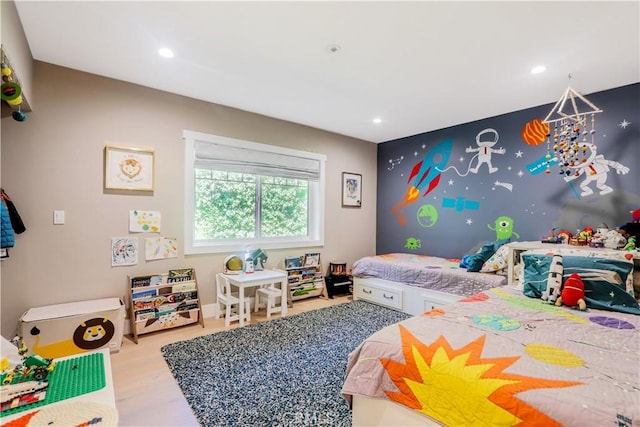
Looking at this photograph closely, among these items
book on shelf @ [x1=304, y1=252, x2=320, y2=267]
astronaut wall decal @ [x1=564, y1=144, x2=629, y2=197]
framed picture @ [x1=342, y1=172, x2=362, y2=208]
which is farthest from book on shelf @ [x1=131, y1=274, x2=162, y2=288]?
astronaut wall decal @ [x1=564, y1=144, x2=629, y2=197]

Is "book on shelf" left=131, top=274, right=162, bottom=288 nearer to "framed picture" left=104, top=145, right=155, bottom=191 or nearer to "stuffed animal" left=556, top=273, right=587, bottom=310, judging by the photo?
"framed picture" left=104, top=145, right=155, bottom=191

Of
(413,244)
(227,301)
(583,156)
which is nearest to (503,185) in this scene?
(583,156)

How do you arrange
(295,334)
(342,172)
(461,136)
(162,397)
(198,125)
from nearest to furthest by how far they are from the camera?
(162,397)
(295,334)
(198,125)
(461,136)
(342,172)

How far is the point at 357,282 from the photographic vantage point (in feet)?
13.8

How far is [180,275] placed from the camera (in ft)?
10.2

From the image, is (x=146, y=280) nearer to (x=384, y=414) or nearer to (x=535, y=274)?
(x=384, y=414)

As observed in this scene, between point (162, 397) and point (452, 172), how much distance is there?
405 centimetres

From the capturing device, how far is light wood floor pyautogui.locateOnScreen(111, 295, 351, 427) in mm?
1717

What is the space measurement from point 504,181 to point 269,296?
3.17 meters

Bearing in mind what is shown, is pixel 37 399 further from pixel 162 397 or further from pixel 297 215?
pixel 297 215

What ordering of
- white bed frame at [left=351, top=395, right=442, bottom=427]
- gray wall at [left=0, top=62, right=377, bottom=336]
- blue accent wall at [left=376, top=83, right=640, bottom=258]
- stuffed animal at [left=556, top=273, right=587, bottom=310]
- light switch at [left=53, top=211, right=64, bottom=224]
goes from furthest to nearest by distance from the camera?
blue accent wall at [left=376, top=83, right=640, bottom=258], light switch at [left=53, top=211, right=64, bottom=224], gray wall at [left=0, top=62, right=377, bottom=336], stuffed animal at [left=556, top=273, right=587, bottom=310], white bed frame at [left=351, top=395, right=442, bottom=427]

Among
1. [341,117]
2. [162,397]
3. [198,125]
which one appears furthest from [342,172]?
[162,397]

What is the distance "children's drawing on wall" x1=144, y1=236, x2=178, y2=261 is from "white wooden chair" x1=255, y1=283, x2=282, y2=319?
1.06 meters

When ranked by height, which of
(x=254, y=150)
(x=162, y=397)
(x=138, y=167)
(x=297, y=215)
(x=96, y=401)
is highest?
(x=254, y=150)
